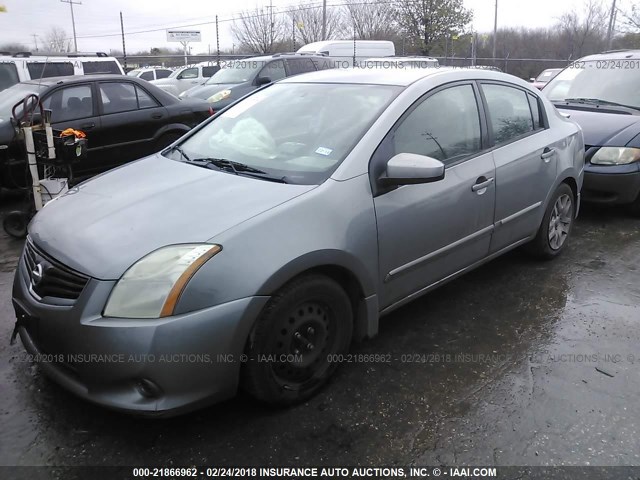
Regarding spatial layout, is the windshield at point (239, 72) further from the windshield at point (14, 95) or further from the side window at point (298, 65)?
the windshield at point (14, 95)

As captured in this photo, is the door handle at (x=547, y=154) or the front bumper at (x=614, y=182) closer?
the door handle at (x=547, y=154)

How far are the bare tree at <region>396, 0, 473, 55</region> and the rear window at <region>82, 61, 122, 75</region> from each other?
23227 mm

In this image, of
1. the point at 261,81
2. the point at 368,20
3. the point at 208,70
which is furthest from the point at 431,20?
the point at 261,81

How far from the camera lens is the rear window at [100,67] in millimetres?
10500

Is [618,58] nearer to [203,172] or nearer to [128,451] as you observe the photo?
[203,172]

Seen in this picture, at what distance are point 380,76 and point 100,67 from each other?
29.1ft

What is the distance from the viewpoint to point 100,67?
34.7 feet

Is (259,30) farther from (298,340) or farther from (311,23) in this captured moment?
(298,340)

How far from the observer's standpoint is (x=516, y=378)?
2.96 meters

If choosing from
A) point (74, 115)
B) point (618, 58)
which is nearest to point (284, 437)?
point (74, 115)

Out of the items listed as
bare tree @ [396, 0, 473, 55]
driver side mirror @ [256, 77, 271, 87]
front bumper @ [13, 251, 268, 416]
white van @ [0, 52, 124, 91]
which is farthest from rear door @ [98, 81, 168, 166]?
bare tree @ [396, 0, 473, 55]

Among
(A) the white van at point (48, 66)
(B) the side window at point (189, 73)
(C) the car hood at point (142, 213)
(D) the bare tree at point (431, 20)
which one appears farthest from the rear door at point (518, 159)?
(D) the bare tree at point (431, 20)

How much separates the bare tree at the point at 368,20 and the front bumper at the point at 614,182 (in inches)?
1267

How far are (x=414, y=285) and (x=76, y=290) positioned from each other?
187cm
